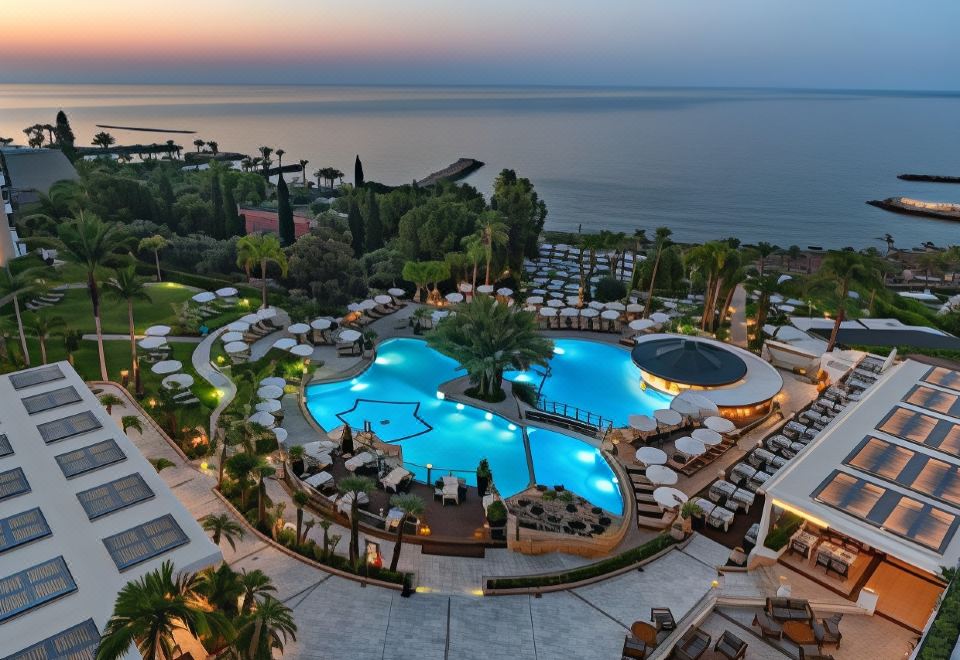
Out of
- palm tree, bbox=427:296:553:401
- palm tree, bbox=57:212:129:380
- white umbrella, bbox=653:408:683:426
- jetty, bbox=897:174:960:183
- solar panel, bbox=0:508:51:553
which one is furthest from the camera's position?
jetty, bbox=897:174:960:183

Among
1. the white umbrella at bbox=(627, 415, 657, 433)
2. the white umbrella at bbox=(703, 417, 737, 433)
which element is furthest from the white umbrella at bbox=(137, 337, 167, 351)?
the white umbrella at bbox=(703, 417, 737, 433)

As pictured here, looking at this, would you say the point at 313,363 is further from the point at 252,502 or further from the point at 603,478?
the point at 603,478

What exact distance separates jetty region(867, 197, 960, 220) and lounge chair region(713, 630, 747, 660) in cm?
13650

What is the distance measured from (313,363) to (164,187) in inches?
1456

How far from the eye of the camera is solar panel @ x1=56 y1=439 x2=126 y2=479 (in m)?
17.3

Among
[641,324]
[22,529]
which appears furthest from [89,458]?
[641,324]

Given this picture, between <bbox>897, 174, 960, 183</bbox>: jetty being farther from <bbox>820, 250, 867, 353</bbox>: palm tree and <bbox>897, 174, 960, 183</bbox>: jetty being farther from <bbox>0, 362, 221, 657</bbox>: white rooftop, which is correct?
<bbox>0, 362, 221, 657</bbox>: white rooftop

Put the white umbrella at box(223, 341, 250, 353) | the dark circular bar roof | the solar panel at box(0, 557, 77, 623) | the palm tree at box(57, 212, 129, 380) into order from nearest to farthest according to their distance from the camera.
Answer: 1. the solar panel at box(0, 557, 77, 623)
2. the palm tree at box(57, 212, 129, 380)
3. the dark circular bar roof
4. the white umbrella at box(223, 341, 250, 353)

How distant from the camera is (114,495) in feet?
53.6

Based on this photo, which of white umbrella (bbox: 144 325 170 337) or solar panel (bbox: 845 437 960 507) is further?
white umbrella (bbox: 144 325 170 337)

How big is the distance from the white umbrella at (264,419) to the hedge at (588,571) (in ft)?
41.7

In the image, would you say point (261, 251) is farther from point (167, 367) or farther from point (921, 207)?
point (921, 207)

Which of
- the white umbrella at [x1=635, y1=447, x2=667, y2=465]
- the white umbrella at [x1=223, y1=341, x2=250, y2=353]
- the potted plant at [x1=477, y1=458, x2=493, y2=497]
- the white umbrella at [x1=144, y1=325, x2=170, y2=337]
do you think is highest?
the white umbrella at [x1=144, y1=325, x2=170, y2=337]

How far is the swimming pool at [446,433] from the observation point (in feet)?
83.4
